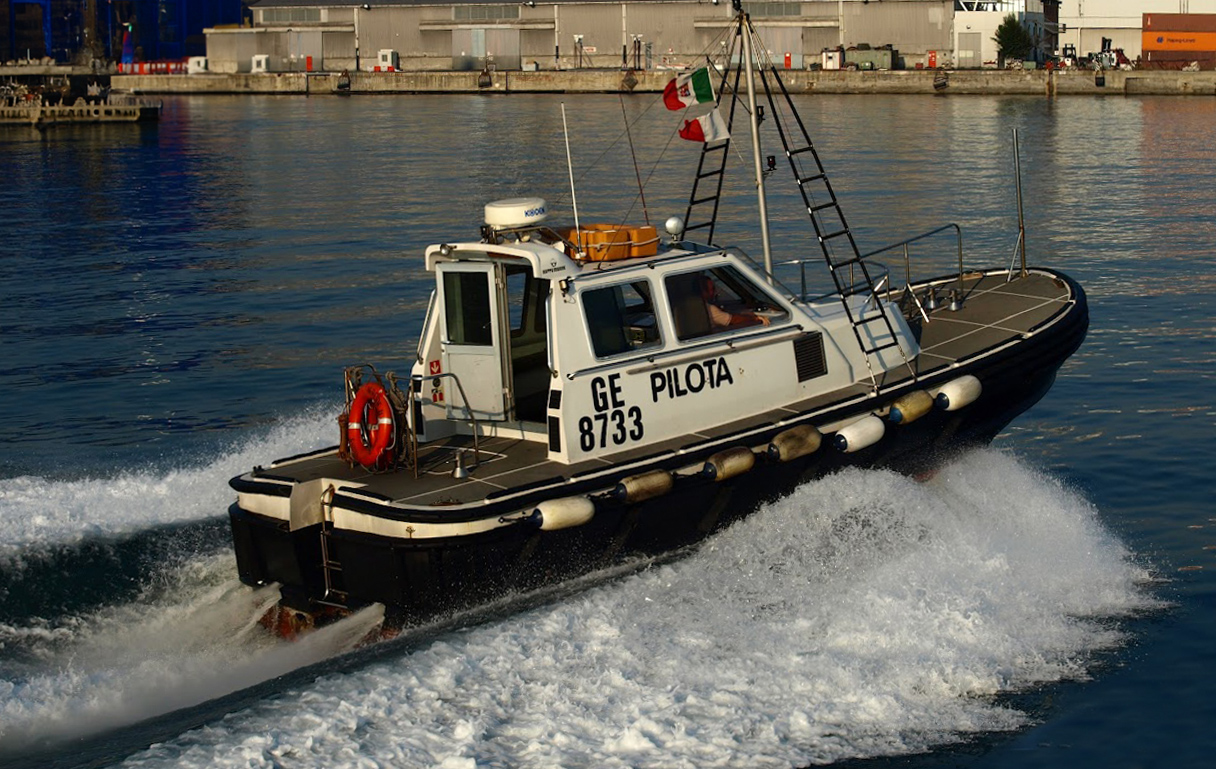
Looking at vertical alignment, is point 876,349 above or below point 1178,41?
below

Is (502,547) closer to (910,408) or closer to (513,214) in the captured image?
(513,214)

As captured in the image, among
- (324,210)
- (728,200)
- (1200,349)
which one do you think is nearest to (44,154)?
(324,210)

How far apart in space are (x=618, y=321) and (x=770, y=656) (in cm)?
301

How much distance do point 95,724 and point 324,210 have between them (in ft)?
87.4

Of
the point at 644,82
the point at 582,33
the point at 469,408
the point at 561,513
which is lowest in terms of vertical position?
the point at 561,513

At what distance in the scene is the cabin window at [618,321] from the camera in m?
11.8

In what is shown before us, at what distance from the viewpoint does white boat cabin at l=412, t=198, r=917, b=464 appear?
1168 cm

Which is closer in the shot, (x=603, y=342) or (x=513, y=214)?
(x=603, y=342)

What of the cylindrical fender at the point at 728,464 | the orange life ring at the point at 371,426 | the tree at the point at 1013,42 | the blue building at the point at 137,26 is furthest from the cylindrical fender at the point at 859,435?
the blue building at the point at 137,26

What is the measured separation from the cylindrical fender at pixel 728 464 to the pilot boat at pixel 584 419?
0.02 metres

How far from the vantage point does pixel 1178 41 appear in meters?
80.4

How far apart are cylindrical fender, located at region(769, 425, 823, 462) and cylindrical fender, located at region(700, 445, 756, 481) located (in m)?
0.25

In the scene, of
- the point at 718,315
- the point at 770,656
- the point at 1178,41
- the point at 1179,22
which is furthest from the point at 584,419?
the point at 1179,22

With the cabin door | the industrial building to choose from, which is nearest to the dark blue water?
the cabin door
